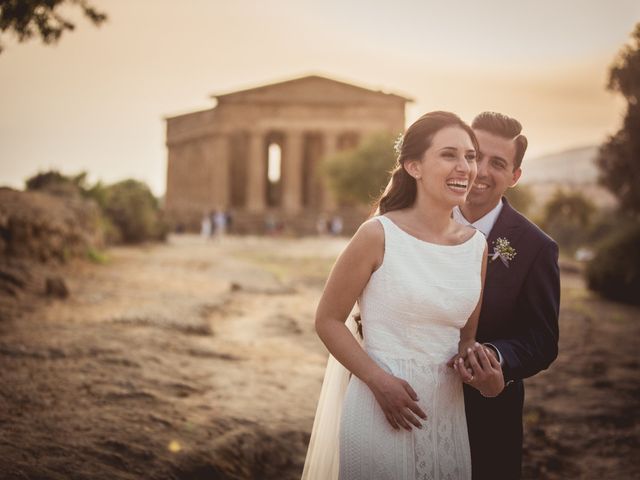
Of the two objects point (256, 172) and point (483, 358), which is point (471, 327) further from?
point (256, 172)

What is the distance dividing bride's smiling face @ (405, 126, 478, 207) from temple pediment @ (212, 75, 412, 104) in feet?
160

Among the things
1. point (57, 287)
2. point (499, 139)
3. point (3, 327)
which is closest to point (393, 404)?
point (499, 139)

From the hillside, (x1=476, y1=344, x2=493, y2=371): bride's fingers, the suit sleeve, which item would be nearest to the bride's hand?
(x1=476, y1=344, x2=493, y2=371): bride's fingers

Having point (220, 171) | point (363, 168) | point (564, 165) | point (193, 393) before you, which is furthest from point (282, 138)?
point (564, 165)

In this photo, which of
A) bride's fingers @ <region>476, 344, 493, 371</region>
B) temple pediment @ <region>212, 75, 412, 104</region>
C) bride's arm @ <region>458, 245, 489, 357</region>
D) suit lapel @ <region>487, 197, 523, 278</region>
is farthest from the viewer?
temple pediment @ <region>212, 75, 412, 104</region>

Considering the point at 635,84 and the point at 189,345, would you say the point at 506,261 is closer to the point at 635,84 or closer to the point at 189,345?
the point at 189,345

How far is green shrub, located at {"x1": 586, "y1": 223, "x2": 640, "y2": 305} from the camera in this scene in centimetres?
1432

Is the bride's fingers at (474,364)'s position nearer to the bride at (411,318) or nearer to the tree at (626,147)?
the bride at (411,318)

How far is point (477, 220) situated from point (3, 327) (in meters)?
5.40

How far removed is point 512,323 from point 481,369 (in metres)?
0.50

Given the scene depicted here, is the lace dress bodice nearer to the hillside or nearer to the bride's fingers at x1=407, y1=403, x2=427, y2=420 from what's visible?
the bride's fingers at x1=407, y1=403, x2=427, y2=420

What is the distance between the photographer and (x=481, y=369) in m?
2.51

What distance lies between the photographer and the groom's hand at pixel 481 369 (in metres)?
2.51

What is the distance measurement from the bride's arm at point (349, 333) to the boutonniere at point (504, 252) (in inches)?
28.7
